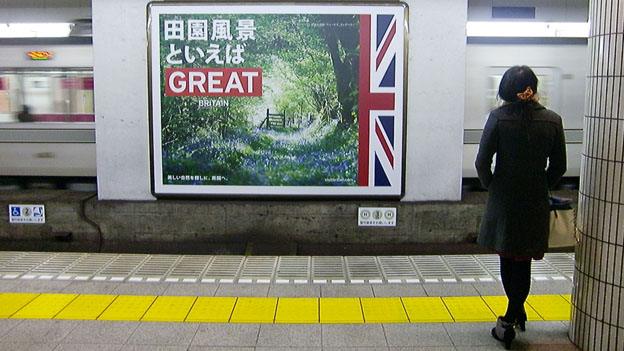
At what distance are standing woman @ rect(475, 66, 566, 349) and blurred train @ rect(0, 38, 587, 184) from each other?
11.9 feet

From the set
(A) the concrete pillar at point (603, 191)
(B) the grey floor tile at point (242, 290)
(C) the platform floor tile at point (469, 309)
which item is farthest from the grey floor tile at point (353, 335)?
(A) the concrete pillar at point (603, 191)

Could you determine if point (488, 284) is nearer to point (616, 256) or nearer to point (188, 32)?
point (616, 256)

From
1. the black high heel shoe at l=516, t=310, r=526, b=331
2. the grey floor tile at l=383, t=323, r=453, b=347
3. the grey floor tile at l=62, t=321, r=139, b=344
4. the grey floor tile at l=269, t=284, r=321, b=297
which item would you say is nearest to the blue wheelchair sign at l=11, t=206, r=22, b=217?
the grey floor tile at l=62, t=321, r=139, b=344

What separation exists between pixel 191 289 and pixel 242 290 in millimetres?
413

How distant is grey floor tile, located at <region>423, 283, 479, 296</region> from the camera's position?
15.2 ft

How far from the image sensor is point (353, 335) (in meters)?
Answer: 3.85

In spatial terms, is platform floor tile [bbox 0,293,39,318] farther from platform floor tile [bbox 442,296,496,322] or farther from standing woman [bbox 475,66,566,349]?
standing woman [bbox 475,66,566,349]

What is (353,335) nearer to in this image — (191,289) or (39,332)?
(191,289)

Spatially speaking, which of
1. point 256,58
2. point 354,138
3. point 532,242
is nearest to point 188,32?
point 256,58

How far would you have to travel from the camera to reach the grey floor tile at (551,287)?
465cm

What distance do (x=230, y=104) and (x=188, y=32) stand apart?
2.69 ft

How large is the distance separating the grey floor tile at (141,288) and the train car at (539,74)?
392 centimetres

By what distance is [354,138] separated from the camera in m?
5.98

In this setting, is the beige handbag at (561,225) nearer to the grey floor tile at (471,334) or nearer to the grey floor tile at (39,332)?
the grey floor tile at (471,334)
